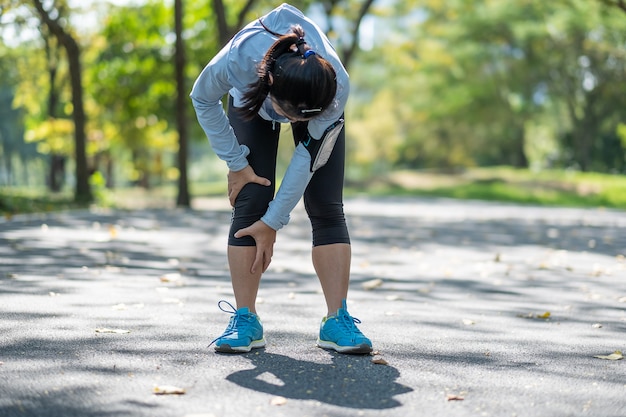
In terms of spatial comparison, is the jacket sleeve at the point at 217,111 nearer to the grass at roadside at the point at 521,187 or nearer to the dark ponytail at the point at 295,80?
the dark ponytail at the point at 295,80

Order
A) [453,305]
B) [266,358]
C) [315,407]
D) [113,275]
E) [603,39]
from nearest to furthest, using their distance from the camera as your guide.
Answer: [315,407] → [266,358] → [453,305] → [113,275] → [603,39]

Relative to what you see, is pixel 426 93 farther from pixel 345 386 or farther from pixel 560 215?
pixel 345 386

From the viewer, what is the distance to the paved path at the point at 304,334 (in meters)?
3.23

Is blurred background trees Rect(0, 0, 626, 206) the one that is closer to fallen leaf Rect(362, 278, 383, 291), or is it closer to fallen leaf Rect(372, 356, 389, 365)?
fallen leaf Rect(362, 278, 383, 291)

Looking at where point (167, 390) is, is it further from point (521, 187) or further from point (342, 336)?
point (521, 187)

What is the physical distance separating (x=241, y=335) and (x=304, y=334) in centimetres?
62

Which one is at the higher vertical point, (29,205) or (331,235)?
(331,235)

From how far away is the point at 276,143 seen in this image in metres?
4.12

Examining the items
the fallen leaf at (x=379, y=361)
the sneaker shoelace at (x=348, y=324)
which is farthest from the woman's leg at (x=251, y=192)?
the fallen leaf at (x=379, y=361)

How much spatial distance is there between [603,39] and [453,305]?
3368 cm

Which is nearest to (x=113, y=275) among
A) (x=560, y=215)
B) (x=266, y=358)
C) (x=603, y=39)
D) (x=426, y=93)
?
(x=266, y=358)

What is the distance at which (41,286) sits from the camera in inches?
238

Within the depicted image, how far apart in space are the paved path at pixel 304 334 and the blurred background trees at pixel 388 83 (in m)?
11.0

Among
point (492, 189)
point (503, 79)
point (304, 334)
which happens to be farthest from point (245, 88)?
point (503, 79)
